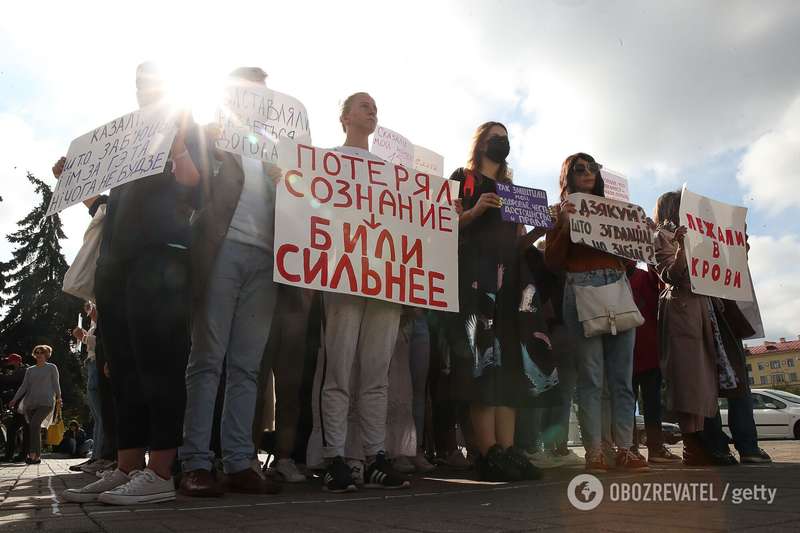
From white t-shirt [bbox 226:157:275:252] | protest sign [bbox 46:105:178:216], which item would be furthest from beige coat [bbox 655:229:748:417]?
protest sign [bbox 46:105:178:216]

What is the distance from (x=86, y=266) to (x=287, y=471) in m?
1.71

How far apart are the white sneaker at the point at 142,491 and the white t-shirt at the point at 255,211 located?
124 centimetres

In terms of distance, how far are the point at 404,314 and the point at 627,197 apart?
11.2 ft

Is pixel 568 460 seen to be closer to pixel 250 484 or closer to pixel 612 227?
pixel 612 227

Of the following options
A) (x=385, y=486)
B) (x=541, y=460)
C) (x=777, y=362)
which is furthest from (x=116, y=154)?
(x=777, y=362)

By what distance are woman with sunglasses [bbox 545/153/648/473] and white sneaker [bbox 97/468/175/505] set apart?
2577mm

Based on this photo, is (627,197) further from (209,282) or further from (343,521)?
(343,521)

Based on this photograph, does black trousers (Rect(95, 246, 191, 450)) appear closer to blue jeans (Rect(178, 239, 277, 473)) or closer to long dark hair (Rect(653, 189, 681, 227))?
blue jeans (Rect(178, 239, 277, 473))

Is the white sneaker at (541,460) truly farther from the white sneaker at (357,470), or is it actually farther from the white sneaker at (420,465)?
the white sneaker at (357,470)

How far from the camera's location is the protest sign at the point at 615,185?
20.3 feet

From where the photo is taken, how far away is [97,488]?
2955 mm

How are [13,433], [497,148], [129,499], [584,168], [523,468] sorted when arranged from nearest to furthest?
1. [129,499]
2. [523,468]
3. [497,148]
4. [584,168]
5. [13,433]

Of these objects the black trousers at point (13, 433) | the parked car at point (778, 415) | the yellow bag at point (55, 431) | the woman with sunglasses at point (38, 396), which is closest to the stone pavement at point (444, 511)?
the woman with sunglasses at point (38, 396)

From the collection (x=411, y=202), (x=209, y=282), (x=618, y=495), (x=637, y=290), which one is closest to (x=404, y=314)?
(x=411, y=202)
